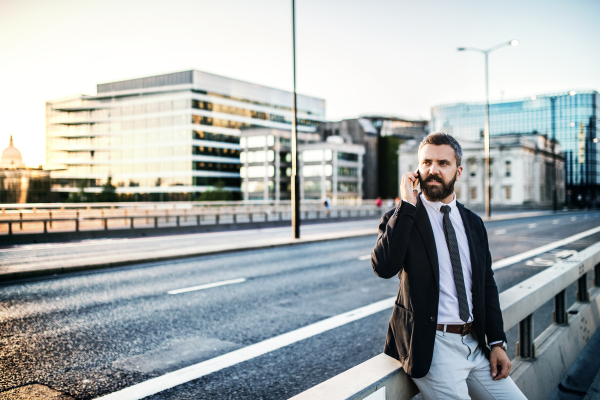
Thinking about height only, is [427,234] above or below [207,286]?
above

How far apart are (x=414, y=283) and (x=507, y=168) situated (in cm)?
10433

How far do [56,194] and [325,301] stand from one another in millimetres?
107400

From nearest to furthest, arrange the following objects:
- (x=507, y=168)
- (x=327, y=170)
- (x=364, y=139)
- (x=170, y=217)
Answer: (x=170, y=217)
(x=507, y=168)
(x=327, y=170)
(x=364, y=139)

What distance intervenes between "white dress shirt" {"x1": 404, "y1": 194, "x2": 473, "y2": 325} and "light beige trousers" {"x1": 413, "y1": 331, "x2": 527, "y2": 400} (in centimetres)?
11

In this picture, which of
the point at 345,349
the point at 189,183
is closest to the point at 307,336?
the point at 345,349

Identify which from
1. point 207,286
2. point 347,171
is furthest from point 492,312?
point 347,171

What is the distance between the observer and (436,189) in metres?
2.59

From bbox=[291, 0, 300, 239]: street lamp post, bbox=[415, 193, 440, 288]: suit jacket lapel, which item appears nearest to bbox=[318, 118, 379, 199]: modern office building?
bbox=[291, 0, 300, 239]: street lamp post

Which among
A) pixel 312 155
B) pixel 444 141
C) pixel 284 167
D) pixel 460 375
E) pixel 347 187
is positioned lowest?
pixel 460 375

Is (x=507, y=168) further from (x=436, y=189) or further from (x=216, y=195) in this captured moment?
(x=436, y=189)

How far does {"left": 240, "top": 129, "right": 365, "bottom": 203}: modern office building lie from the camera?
97750 millimetres

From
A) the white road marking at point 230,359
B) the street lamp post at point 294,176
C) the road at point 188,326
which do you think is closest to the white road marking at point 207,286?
the road at point 188,326

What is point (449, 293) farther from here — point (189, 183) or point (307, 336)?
point (189, 183)

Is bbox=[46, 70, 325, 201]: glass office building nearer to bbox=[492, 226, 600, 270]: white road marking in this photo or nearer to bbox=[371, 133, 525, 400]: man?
bbox=[492, 226, 600, 270]: white road marking
